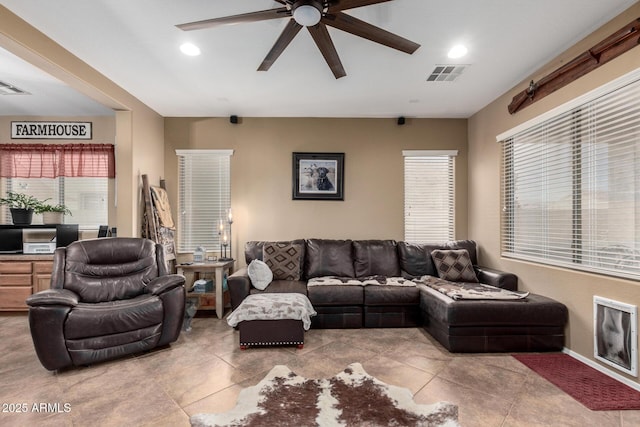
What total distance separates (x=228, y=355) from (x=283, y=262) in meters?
1.46

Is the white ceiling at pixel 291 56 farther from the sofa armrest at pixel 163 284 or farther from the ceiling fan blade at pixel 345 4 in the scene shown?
the sofa armrest at pixel 163 284

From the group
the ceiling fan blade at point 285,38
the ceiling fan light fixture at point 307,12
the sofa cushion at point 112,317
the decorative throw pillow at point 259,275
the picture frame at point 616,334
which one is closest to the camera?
the ceiling fan light fixture at point 307,12

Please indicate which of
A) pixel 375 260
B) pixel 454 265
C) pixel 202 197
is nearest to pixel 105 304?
pixel 202 197

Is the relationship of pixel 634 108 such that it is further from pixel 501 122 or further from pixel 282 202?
pixel 282 202

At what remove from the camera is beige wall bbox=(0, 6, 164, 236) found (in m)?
2.45

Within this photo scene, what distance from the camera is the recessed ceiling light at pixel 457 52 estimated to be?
2.78 m

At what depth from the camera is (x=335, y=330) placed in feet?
11.6

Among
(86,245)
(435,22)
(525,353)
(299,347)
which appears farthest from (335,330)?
(435,22)

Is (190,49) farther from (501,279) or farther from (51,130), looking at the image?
(501,279)

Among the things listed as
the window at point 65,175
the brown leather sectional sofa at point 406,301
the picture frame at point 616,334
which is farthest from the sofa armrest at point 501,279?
the window at point 65,175

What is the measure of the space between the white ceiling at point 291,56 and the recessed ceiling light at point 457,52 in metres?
0.05

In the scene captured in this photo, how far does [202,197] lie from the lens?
4.71 meters

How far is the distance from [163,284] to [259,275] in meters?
1.08

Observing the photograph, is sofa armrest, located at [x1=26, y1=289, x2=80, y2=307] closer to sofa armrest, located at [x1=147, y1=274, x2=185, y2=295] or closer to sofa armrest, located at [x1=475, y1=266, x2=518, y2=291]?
sofa armrest, located at [x1=147, y1=274, x2=185, y2=295]
